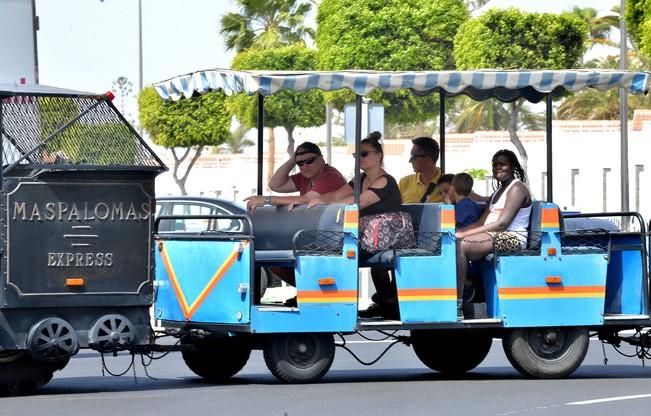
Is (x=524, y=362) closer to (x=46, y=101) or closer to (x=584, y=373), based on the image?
(x=584, y=373)

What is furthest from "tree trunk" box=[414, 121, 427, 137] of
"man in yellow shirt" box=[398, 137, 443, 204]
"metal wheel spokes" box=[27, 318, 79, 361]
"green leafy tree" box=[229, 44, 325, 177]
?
"metal wheel spokes" box=[27, 318, 79, 361]

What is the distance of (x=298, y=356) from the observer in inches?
541

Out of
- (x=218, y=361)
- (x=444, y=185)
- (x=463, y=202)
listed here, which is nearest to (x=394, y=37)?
(x=444, y=185)

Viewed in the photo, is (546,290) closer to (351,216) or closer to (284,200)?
(351,216)

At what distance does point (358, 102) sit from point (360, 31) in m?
39.6

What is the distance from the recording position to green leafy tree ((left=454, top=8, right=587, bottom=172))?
155 ft

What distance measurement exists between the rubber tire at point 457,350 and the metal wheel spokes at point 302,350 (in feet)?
4.86

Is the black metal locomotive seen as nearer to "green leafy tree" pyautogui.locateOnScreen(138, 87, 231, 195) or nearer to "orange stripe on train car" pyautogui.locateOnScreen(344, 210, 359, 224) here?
"orange stripe on train car" pyautogui.locateOnScreen(344, 210, 359, 224)

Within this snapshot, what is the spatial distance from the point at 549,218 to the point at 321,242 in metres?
1.86

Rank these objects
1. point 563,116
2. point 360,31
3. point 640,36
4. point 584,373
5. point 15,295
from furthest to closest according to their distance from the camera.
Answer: point 563,116 → point 360,31 → point 640,36 → point 584,373 → point 15,295

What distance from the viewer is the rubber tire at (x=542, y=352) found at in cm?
1420

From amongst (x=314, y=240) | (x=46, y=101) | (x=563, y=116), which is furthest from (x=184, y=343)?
(x=563, y=116)

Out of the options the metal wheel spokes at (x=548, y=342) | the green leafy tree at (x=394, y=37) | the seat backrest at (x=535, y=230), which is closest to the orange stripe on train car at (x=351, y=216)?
the seat backrest at (x=535, y=230)

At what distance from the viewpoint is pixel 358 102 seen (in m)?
13.7
